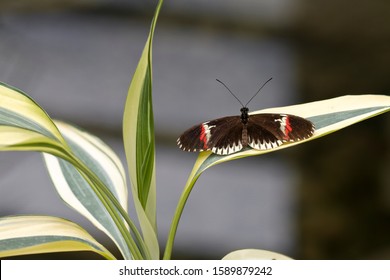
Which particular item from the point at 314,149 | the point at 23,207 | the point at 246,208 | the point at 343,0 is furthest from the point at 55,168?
the point at 343,0

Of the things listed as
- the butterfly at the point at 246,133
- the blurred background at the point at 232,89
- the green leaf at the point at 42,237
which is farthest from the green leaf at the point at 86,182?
the blurred background at the point at 232,89

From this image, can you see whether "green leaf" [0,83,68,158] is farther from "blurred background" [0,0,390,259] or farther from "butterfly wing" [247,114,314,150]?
"blurred background" [0,0,390,259]

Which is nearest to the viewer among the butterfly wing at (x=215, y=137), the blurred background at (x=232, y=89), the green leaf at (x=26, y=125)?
the green leaf at (x=26, y=125)

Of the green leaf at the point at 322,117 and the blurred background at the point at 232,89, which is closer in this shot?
the green leaf at the point at 322,117

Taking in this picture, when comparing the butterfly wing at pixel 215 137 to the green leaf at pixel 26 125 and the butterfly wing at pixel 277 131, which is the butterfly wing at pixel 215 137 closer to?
the butterfly wing at pixel 277 131

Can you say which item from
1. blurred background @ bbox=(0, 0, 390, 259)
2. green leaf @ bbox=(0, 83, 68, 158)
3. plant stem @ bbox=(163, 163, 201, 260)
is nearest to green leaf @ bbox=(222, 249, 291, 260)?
plant stem @ bbox=(163, 163, 201, 260)

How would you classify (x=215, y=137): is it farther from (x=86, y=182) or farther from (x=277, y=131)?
(x=86, y=182)

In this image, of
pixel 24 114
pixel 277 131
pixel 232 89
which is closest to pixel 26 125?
pixel 24 114
